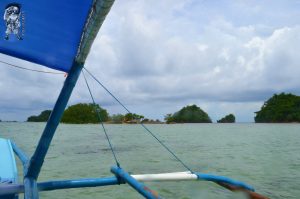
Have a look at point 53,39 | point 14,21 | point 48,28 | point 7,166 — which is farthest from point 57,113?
point 7,166

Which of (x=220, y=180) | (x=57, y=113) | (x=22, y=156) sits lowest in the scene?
(x=220, y=180)

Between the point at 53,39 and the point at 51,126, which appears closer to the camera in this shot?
the point at 53,39

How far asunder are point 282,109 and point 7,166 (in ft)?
453

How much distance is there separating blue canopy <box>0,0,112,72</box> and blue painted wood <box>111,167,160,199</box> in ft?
6.01

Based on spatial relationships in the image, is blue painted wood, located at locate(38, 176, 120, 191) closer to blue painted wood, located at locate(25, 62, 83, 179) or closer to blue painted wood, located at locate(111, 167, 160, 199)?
blue painted wood, located at locate(111, 167, 160, 199)

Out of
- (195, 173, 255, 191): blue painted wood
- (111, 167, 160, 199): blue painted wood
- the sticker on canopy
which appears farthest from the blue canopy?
(195, 173, 255, 191): blue painted wood

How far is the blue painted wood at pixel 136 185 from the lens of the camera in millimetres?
4211

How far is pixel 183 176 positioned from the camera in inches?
211

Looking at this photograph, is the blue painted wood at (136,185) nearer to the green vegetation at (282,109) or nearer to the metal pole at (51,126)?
the metal pole at (51,126)

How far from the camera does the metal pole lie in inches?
161

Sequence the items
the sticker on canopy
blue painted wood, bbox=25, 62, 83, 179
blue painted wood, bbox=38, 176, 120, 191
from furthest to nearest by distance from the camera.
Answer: blue painted wood, bbox=38, 176, 120, 191
blue painted wood, bbox=25, 62, 83, 179
the sticker on canopy

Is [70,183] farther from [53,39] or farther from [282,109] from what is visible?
[282,109]

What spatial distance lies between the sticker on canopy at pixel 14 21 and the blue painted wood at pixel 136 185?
95.6 inches

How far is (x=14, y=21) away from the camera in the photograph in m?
3.25
